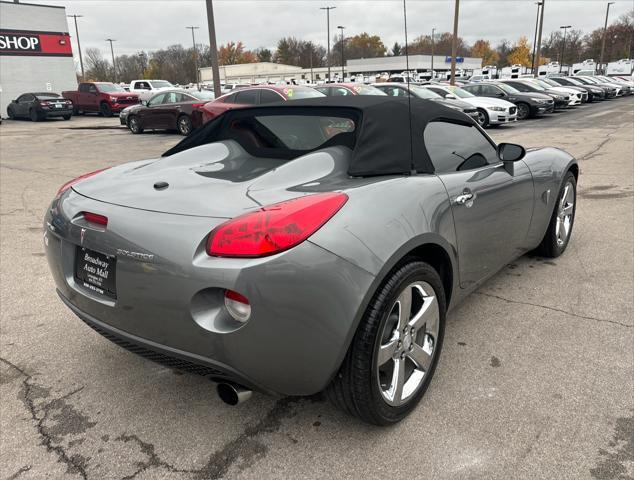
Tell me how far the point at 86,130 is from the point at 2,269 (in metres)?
17.6

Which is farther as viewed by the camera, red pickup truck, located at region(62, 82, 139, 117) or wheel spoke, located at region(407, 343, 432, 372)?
red pickup truck, located at region(62, 82, 139, 117)

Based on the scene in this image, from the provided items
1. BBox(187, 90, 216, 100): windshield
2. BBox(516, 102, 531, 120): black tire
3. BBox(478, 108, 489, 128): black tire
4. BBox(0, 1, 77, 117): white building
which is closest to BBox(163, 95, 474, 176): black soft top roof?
BBox(187, 90, 216, 100): windshield

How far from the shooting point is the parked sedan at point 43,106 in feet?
83.6

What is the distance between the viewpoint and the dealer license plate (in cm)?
213

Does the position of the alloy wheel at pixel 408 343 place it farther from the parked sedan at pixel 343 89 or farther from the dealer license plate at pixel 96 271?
the parked sedan at pixel 343 89

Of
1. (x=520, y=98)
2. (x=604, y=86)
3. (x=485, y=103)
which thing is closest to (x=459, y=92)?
(x=485, y=103)

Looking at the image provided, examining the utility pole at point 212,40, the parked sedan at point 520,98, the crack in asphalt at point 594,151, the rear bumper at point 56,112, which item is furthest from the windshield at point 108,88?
the crack in asphalt at point 594,151

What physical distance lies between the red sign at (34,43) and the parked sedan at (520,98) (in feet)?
85.1

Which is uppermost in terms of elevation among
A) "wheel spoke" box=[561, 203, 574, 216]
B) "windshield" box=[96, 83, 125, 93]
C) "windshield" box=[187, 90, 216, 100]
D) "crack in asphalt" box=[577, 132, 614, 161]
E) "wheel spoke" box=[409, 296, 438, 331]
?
"windshield" box=[96, 83, 125, 93]

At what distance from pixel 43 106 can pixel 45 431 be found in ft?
89.3

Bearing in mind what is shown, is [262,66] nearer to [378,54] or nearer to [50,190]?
[378,54]

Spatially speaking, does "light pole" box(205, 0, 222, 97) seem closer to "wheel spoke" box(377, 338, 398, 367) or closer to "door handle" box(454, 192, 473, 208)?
"door handle" box(454, 192, 473, 208)

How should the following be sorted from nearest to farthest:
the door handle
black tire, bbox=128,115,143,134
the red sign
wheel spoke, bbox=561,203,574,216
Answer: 1. the door handle
2. wheel spoke, bbox=561,203,574,216
3. black tire, bbox=128,115,143,134
4. the red sign

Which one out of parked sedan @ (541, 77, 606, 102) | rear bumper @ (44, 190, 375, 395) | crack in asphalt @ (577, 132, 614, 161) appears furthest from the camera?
parked sedan @ (541, 77, 606, 102)
